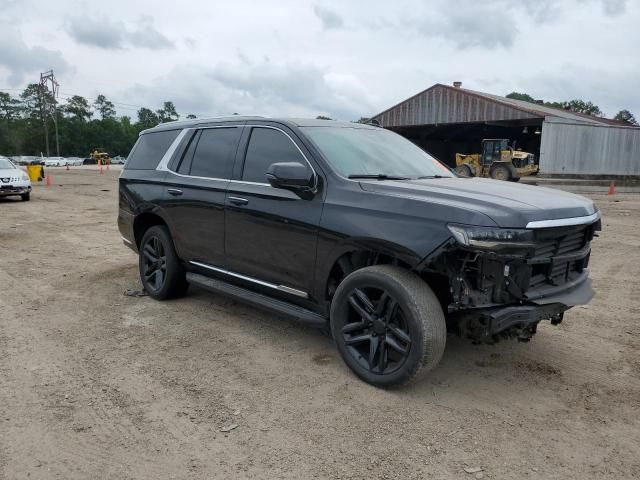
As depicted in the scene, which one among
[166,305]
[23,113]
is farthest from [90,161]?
[166,305]

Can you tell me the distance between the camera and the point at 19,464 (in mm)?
2754

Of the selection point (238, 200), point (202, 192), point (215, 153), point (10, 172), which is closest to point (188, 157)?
point (215, 153)

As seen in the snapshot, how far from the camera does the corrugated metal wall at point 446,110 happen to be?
109 ft

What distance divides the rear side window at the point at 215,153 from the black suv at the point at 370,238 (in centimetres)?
1

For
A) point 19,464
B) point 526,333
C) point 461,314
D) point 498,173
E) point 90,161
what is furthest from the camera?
point 90,161

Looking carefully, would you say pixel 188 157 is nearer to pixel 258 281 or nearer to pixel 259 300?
pixel 258 281

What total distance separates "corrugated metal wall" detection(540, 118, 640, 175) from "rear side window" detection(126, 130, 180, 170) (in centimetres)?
2710

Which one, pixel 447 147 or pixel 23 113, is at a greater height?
pixel 23 113

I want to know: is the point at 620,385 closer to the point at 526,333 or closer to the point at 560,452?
the point at 526,333

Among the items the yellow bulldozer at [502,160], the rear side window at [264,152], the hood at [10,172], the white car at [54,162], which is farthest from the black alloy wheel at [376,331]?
the white car at [54,162]

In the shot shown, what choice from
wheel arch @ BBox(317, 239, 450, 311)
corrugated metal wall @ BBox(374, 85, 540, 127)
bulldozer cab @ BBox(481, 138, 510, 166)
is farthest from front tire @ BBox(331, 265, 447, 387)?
corrugated metal wall @ BBox(374, 85, 540, 127)

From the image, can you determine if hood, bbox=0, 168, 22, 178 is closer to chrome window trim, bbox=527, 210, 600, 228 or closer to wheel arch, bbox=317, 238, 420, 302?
wheel arch, bbox=317, 238, 420, 302

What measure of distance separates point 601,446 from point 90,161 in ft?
282

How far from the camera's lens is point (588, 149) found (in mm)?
30719
